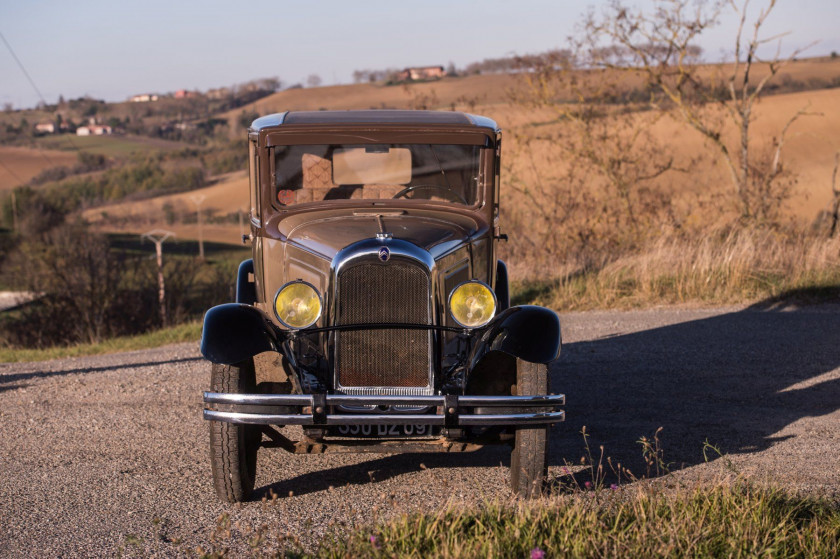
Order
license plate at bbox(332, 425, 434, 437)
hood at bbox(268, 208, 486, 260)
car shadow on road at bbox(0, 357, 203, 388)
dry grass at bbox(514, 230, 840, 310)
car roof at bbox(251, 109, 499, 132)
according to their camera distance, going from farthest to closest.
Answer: dry grass at bbox(514, 230, 840, 310)
car shadow on road at bbox(0, 357, 203, 388)
car roof at bbox(251, 109, 499, 132)
hood at bbox(268, 208, 486, 260)
license plate at bbox(332, 425, 434, 437)

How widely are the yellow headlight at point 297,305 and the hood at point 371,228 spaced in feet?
0.72

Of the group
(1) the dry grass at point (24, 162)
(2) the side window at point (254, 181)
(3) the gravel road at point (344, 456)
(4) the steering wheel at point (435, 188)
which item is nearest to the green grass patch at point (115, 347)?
(3) the gravel road at point (344, 456)

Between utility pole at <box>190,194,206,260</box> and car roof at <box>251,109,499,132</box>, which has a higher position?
car roof at <box>251,109,499,132</box>

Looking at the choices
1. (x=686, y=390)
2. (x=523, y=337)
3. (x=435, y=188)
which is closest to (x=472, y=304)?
(x=523, y=337)

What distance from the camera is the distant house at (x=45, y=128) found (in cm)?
6662

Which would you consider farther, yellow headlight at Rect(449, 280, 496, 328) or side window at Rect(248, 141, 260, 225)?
side window at Rect(248, 141, 260, 225)

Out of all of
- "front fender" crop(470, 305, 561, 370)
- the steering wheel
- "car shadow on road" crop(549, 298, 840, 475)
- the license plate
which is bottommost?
"car shadow on road" crop(549, 298, 840, 475)

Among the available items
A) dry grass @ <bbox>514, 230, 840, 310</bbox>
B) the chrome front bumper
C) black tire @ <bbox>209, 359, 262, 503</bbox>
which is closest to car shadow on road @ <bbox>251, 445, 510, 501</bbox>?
black tire @ <bbox>209, 359, 262, 503</bbox>

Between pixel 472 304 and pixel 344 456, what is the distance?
1.48 metres

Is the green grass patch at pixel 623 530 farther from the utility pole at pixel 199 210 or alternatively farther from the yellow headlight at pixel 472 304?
the utility pole at pixel 199 210

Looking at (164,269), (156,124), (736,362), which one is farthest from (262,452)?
(156,124)

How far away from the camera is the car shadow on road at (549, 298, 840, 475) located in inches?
218

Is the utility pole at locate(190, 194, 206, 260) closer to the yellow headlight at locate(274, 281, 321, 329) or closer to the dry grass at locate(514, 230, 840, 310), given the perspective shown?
the dry grass at locate(514, 230, 840, 310)

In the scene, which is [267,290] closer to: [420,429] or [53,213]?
[420,429]
